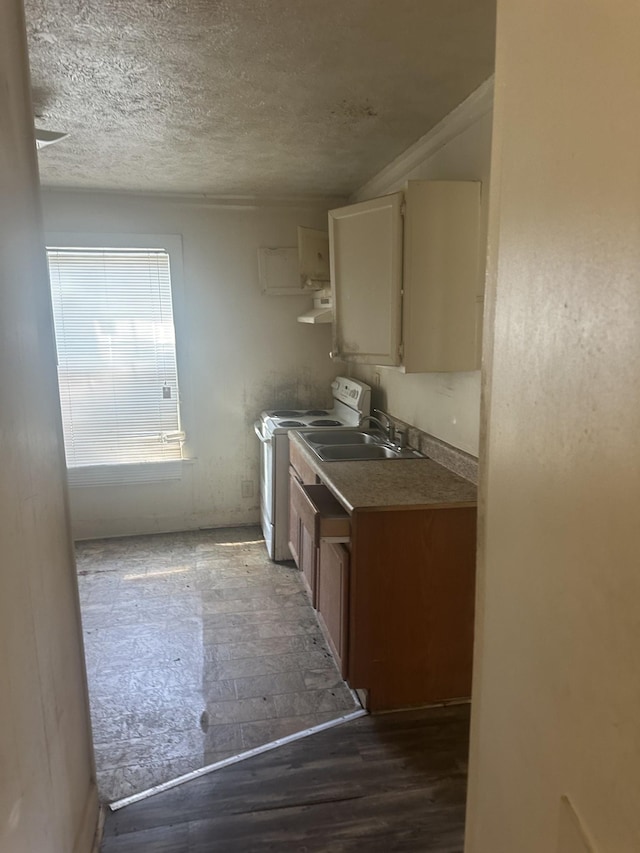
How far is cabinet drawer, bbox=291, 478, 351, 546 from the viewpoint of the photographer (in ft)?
7.19

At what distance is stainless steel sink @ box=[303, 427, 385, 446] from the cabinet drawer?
1.01ft

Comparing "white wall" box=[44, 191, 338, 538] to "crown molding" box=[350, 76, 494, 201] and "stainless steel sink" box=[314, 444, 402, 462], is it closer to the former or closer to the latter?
"crown molding" box=[350, 76, 494, 201]

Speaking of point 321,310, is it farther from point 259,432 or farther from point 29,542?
point 29,542

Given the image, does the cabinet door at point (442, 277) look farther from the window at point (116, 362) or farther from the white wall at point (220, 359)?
the window at point (116, 362)

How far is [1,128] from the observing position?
1.13 meters

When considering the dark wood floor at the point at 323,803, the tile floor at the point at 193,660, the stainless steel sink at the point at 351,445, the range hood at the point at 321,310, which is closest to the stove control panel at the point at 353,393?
the stainless steel sink at the point at 351,445

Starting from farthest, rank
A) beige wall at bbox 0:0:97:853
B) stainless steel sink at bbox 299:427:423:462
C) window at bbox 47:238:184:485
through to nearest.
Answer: window at bbox 47:238:184:485, stainless steel sink at bbox 299:427:423:462, beige wall at bbox 0:0:97:853

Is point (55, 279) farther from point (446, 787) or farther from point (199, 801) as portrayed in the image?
point (446, 787)

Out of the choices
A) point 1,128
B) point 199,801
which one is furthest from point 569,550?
point 199,801

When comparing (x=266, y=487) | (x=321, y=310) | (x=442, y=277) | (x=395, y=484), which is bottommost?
(x=266, y=487)

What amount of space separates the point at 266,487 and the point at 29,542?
2645mm

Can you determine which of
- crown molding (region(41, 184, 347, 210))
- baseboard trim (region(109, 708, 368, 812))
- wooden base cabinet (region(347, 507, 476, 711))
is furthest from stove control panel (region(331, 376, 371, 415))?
baseboard trim (region(109, 708, 368, 812))

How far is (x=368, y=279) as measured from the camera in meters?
2.62

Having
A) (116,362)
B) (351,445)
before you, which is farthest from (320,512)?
(116,362)
